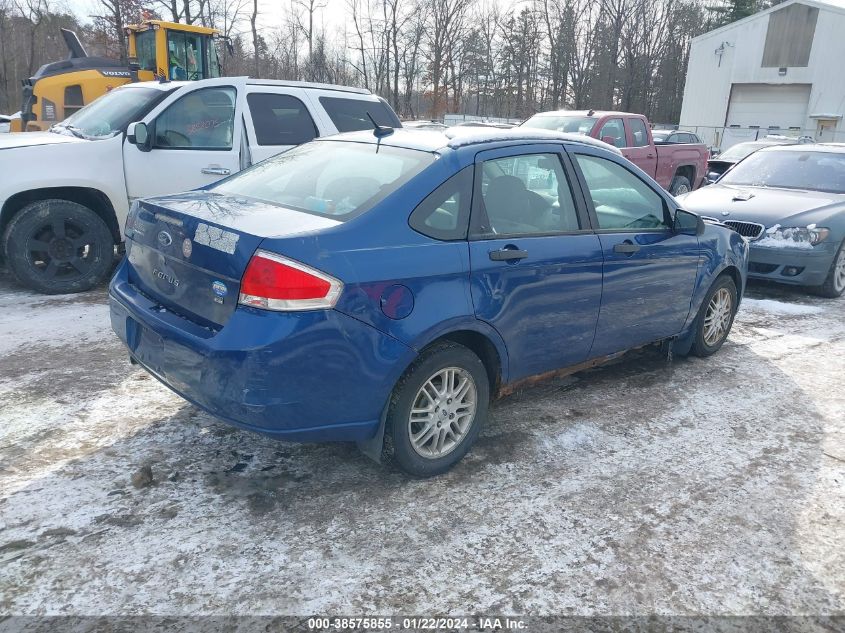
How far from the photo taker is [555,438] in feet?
12.6

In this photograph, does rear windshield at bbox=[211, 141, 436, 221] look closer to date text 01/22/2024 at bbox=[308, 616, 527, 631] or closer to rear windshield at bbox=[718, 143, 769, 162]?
date text 01/22/2024 at bbox=[308, 616, 527, 631]

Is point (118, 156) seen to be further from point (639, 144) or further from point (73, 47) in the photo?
point (73, 47)

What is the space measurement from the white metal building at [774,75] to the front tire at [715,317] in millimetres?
35898

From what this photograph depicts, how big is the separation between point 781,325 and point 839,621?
4.49m

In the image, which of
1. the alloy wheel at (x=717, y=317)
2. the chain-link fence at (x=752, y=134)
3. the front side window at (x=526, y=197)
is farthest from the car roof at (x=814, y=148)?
the chain-link fence at (x=752, y=134)

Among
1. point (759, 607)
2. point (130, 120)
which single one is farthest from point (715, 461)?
point (130, 120)

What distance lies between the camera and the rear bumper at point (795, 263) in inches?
281

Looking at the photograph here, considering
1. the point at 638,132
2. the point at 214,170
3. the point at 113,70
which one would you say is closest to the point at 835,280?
the point at 638,132

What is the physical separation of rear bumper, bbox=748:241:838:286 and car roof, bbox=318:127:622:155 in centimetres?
418

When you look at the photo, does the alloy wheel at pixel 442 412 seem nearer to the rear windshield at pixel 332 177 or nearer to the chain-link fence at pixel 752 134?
the rear windshield at pixel 332 177

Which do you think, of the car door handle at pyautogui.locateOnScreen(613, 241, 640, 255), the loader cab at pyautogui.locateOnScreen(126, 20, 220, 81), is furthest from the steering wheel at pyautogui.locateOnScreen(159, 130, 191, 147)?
the loader cab at pyautogui.locateOnScreen(126, 20, 220, 81)

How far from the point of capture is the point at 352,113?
24.1 ft

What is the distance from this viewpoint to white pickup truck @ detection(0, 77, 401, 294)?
19.6 feet

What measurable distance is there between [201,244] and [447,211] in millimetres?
1176
